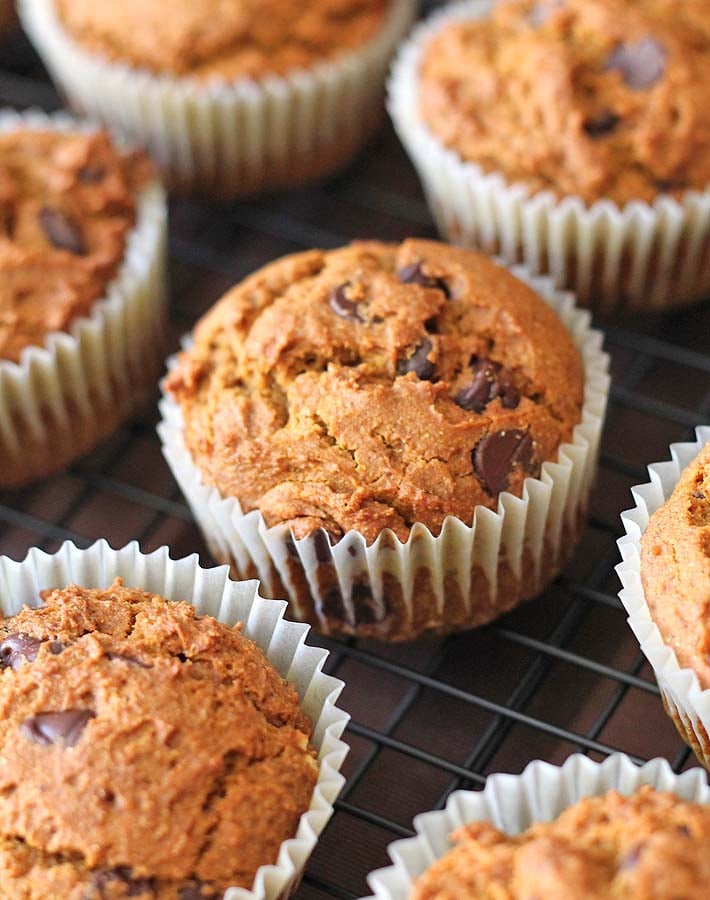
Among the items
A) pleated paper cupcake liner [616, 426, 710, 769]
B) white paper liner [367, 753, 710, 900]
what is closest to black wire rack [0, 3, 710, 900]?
pleated paper cupcake liner [616, 426, 710, 769]

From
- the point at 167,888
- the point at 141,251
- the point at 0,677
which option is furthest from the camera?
the point at 141,251

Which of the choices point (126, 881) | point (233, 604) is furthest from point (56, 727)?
point (233, 604)

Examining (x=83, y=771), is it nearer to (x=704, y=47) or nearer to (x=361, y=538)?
(x=361, y=538)

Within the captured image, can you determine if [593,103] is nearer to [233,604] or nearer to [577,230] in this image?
[577,230]

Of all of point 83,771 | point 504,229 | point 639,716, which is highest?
point 504,229

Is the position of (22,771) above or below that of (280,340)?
below

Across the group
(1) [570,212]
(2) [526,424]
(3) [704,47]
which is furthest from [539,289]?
(3) [704,47]

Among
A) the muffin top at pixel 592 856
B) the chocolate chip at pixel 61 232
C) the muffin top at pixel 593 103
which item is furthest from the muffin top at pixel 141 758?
the muffin top at pixel 593 103

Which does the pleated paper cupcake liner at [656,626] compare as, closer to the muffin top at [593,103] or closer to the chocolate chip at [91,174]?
the muffin top at [593,103]
